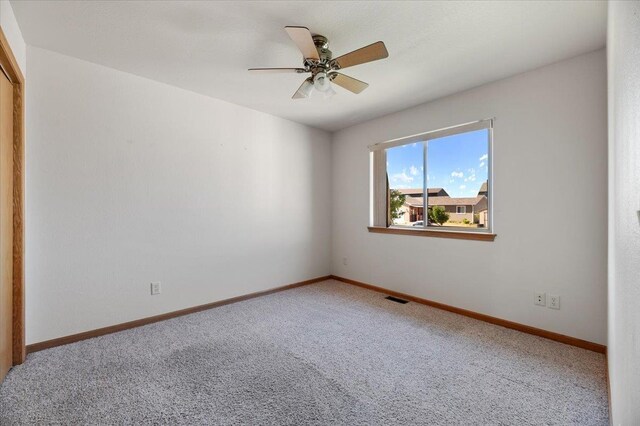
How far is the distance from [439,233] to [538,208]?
0.96 metres

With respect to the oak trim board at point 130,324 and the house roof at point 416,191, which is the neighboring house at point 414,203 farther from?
the oak trim board at point 130,324

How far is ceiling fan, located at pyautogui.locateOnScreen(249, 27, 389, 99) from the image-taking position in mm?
1833

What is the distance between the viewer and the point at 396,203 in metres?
3.92

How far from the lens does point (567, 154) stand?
241 cm

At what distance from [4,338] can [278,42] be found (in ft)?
9.09

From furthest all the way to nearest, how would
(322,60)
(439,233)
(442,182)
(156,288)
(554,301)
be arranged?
(442,182), (439,233), (156,288), (554,301), (322,60)

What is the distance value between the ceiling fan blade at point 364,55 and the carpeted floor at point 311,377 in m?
2.15

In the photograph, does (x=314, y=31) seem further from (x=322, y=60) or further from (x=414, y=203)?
(x=414, y=203)

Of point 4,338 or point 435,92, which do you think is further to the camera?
point 435,92

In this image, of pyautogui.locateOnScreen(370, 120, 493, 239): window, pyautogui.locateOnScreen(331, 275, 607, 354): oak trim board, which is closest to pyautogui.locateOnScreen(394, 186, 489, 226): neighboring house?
pyautogui.locateOnScreen(370, 120, 493, 239): window

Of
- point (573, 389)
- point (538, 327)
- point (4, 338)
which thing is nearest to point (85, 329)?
point (4, 338)

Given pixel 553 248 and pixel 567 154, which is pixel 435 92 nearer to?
pixel 567 154

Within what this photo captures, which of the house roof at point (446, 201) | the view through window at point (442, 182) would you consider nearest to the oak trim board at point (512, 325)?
the view through window at point (442, 182)

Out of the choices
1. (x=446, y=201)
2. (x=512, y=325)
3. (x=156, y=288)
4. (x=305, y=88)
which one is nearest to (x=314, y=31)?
(x=305, y=88)
